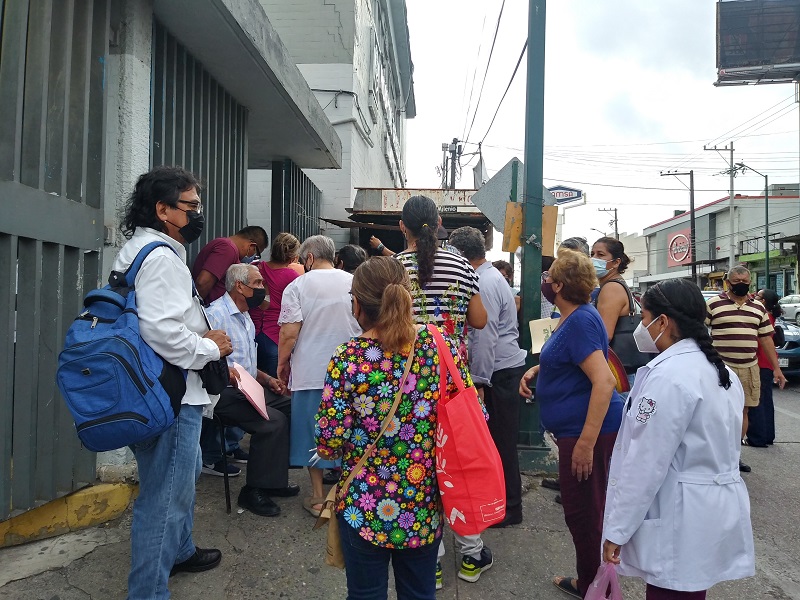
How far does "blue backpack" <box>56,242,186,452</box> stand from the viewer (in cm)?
199

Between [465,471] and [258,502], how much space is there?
90.9 inches

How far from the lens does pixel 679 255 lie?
169ft

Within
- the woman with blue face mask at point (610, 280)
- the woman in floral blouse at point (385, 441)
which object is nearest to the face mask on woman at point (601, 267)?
the woman with blue face mask at point (610, 280)

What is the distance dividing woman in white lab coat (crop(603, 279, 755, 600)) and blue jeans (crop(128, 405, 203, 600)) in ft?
5.72

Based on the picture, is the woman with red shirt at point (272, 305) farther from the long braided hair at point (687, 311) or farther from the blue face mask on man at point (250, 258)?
the long braided hair at point (687, 311)

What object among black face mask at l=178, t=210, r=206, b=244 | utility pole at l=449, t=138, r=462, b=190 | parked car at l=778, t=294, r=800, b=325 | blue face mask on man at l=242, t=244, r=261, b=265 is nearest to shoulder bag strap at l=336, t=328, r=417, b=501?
black face mask at l=178, t=210, r=206, b=244

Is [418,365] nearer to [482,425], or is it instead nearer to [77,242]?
[482,425]

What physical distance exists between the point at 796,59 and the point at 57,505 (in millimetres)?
37716

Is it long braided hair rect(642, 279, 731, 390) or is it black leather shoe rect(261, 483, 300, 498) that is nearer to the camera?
long braided hair rect(642, 279, 731, 390)

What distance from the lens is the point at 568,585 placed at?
2912 mm

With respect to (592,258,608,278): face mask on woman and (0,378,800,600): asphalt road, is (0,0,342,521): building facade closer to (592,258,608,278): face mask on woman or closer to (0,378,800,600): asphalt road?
(0,378,800,600): asphalt road

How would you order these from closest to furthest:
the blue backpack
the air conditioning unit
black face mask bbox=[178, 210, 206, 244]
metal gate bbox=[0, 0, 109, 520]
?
the blue backpack < black face mask bbox=[178, 210, 206, 244] < metal gate bbox=[0, 0, 109, 520] < the air conditioning unit

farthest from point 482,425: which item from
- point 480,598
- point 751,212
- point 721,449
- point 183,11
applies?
point 751,212

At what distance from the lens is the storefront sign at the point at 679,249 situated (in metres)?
49.6
